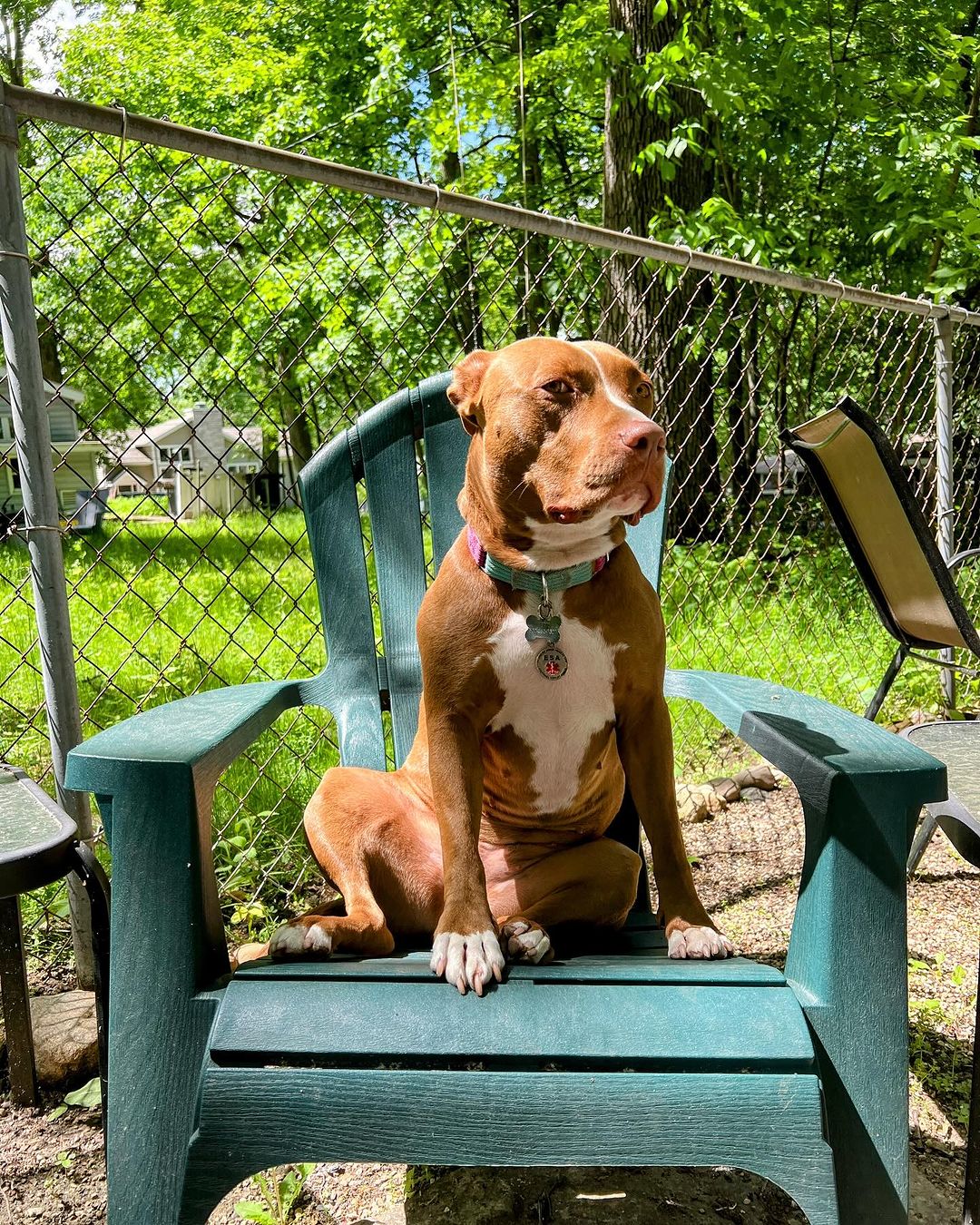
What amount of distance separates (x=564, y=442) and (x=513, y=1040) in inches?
32.8

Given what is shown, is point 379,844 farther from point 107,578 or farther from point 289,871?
point 107,578

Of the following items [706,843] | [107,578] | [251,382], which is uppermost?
[251,382]

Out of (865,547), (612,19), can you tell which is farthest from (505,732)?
(612,19)

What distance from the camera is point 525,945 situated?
147cm

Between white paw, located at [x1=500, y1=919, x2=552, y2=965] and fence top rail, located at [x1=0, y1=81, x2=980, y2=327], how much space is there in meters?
1.57

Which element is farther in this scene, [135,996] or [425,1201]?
[425,1201]

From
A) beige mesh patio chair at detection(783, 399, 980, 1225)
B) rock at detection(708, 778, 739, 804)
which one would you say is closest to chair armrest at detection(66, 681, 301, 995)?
beige mesh patio chair at detection(783, 399, 980, 1225)

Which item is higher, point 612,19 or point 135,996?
point 612,19

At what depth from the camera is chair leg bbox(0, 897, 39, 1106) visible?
1.87m

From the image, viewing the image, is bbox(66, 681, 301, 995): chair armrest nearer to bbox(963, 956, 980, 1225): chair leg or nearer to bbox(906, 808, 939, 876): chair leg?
bbox(963, 956, 980, 1225): chair leg

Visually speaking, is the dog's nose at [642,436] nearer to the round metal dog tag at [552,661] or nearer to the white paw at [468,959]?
the round metal dog tag at [552,661]

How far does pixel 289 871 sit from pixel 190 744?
1.53 metres

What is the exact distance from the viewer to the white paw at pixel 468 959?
4.40 feet

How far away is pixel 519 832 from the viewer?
5.95 feet
